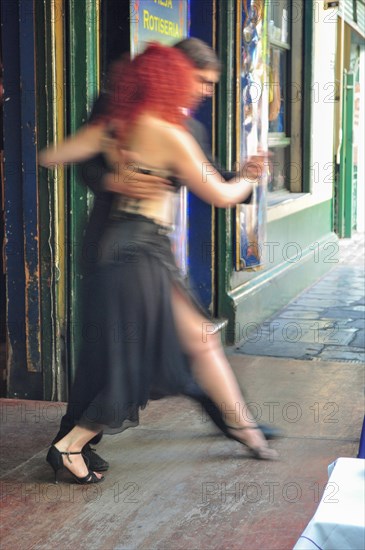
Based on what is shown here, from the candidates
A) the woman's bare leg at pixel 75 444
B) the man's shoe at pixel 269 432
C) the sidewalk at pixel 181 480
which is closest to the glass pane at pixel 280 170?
the sidewalk at pixel 181 480

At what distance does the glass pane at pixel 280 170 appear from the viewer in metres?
8.90

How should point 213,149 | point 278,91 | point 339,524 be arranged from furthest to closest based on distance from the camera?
point 278,91 → point 213,149 → point 339,524

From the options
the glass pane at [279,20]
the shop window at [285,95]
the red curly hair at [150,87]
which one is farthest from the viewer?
the shop window at [285,95]

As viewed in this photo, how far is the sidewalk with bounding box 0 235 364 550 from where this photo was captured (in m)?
3.38

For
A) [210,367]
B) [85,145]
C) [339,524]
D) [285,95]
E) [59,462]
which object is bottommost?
[59,462]

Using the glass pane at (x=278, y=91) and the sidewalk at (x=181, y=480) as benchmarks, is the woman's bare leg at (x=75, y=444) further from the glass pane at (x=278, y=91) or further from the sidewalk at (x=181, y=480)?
the glass pane at (x=278, y=91)

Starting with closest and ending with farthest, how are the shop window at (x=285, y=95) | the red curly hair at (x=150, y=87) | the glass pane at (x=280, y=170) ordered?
the red curly hair at (x=150, y=87), the shop window at (x=285, y=95), the glass pane at (x=280, y=170)

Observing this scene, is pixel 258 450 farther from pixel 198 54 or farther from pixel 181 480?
pixel 198 54

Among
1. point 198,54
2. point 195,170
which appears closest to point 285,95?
point 198,54

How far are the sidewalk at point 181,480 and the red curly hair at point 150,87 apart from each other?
1502mm

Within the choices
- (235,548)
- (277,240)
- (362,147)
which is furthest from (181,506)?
(362,147)

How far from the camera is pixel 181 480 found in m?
3.93

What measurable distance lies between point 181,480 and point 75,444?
49 cm

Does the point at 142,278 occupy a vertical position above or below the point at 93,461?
above
